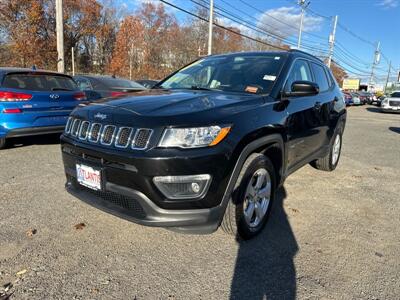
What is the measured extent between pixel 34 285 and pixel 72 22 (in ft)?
170

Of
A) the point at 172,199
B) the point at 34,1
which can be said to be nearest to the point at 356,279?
the point at 172,199

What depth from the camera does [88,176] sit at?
112 inches

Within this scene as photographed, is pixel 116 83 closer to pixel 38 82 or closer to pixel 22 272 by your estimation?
pixel 38 82

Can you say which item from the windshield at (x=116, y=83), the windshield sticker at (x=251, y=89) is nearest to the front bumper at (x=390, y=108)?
the windshield at (x=116, y=83)

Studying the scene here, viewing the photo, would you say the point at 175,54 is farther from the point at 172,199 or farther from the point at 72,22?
the point at 172,199

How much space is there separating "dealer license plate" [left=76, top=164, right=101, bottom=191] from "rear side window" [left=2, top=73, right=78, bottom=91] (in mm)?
3839

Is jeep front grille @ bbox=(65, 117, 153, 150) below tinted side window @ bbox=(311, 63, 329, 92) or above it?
below

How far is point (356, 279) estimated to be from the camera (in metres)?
2.64

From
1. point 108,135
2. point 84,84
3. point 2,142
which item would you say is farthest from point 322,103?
point 84,84

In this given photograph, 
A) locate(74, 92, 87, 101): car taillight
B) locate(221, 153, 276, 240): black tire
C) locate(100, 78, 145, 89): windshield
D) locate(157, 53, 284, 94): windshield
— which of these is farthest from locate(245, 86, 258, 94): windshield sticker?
locate(100, 78, 145, 89): windshield

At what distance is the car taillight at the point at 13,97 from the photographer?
5711mm

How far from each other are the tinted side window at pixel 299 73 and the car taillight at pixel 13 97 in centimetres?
460

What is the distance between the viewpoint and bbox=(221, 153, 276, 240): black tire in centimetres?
284

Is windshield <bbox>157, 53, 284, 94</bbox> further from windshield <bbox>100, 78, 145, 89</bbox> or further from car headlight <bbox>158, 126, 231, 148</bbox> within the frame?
windshield <bbox>100, 78, 145, 89</bbox>
